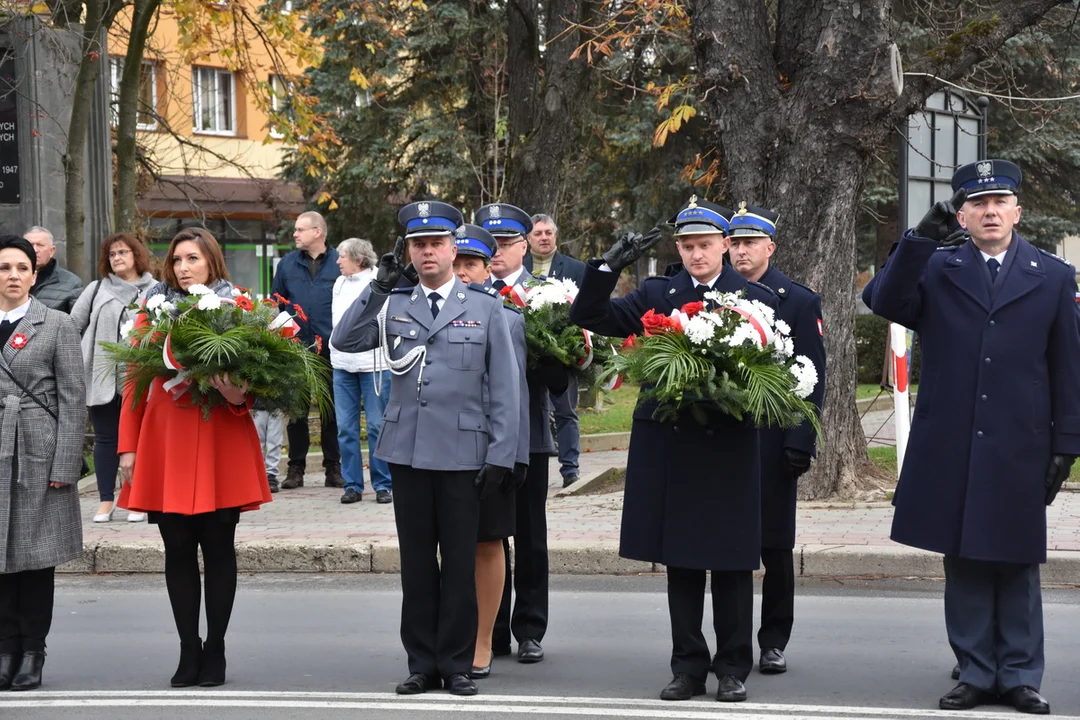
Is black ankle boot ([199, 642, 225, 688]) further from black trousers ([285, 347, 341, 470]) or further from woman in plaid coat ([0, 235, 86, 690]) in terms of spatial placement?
black trousers ([285, 347, 341, 470])

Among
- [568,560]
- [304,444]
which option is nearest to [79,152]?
[304,444]

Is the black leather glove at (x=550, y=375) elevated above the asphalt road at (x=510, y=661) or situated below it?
above

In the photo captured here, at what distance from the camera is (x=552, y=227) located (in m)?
10.5

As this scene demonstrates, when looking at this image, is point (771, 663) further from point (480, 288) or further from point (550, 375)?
point (480, 288)

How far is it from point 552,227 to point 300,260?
2.57 m

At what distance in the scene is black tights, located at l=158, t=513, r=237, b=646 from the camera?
20.8 ft

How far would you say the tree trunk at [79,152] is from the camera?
555 inches

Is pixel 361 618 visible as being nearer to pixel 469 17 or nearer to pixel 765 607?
pixel 765 607

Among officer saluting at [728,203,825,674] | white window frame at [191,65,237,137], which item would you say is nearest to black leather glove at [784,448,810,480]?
officer saluting at [728,203,825,674]

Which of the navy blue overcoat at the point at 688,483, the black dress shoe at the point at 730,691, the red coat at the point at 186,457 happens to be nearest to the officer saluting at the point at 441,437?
the navy blue overcoat at the point at 688,483

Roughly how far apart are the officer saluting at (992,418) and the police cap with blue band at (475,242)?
6.10 ft

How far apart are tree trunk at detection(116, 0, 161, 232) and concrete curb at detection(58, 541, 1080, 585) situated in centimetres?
684

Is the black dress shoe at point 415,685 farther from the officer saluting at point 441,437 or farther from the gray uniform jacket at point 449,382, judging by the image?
the gray uniform jacket at point 449,382

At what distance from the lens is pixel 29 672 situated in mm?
6391
